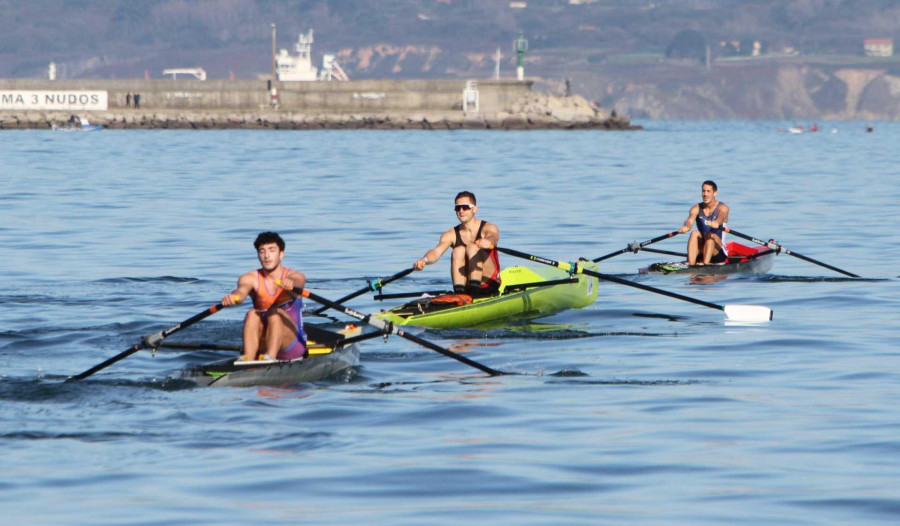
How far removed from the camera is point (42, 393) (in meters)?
13.3

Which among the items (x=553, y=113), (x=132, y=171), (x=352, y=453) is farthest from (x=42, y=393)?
(x=553, y=113)

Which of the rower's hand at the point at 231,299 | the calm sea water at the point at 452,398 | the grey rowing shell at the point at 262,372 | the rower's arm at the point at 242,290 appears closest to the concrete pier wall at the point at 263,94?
the calm sea water at the point at 452,398

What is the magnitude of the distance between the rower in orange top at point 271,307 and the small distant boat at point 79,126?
9680 cm

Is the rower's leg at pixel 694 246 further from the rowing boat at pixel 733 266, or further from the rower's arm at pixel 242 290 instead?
the rower's arm at pixel 242 290

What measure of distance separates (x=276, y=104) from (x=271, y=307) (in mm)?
103426

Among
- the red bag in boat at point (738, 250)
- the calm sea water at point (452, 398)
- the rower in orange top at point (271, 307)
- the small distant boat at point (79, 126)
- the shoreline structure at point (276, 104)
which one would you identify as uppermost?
the shoreline structure at point (276, 104)

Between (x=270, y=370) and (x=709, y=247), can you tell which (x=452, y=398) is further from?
(x=709, y=247)

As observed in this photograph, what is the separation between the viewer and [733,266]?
24203 millimetres

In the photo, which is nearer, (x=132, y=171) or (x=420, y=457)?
(x=420, y=457)

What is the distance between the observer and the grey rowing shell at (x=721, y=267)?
2372 centimetres

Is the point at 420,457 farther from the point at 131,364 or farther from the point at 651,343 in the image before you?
the point at 651,343

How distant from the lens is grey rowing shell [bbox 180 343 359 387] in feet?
43.5

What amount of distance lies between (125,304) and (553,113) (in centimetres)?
10428

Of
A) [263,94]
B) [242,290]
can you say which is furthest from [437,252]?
[263,94]
